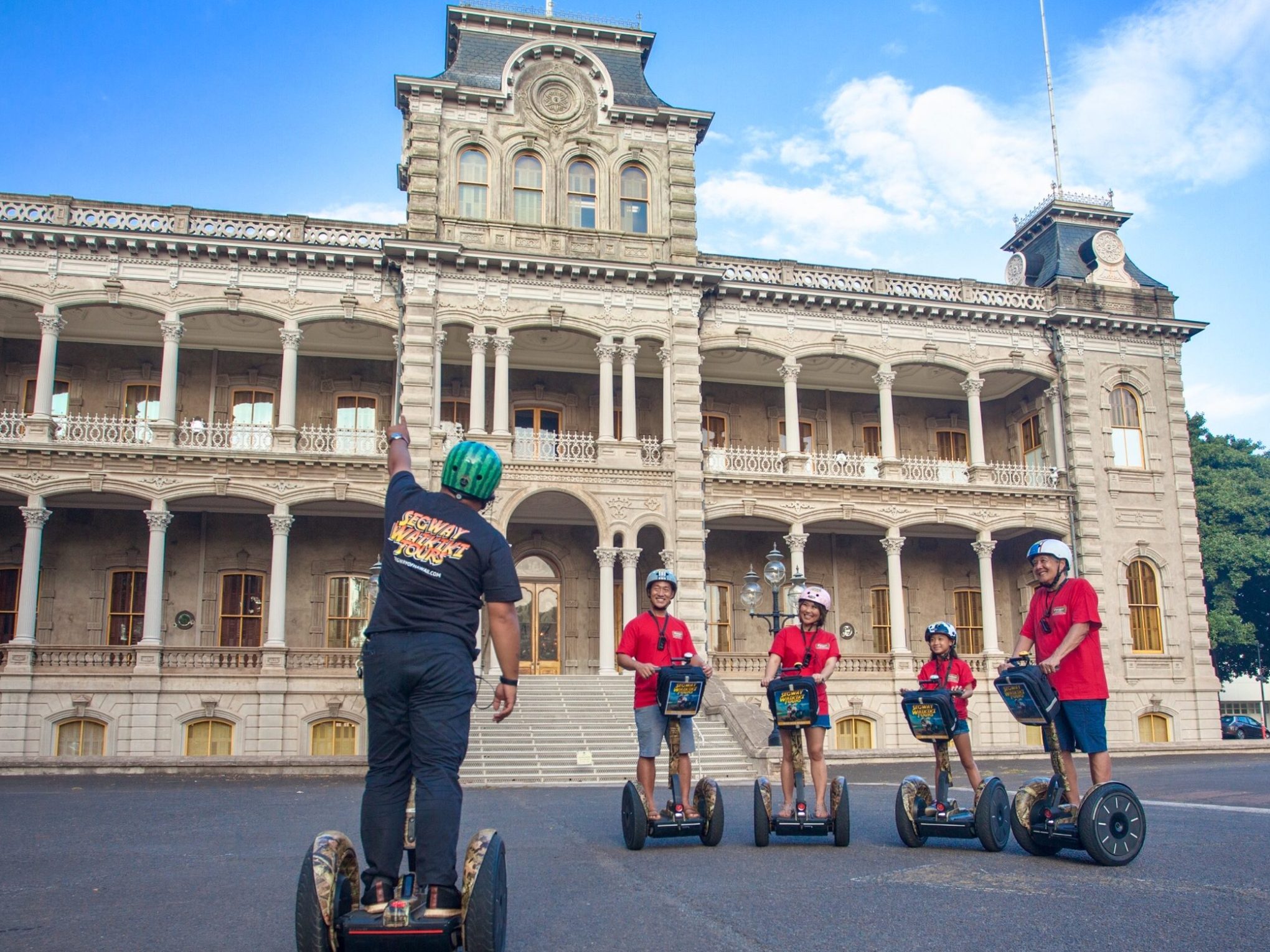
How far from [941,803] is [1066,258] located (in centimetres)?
2682

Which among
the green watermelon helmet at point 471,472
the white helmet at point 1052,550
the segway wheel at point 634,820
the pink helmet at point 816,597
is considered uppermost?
the green watermelon helmet at point 471,472

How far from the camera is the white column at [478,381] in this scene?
2508 centimetres

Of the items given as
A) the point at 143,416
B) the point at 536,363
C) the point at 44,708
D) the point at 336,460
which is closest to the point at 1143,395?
the point at 536,363

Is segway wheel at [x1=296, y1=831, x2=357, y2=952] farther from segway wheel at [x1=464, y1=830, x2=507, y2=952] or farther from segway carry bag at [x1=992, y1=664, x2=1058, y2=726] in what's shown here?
segway carry bag at [x1=992, y1=664, x2=1058, y2=726]

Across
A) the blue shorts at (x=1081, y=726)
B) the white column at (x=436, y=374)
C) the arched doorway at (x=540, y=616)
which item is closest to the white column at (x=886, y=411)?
the arched doorway at (x=540, y=616)

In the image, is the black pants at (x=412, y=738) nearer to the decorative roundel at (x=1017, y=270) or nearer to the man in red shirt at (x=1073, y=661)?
the man in red shirt at (x=1073, y=661)

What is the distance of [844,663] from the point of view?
27516mm

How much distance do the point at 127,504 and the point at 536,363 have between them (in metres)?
10.3

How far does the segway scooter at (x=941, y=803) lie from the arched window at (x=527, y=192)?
2060 cm

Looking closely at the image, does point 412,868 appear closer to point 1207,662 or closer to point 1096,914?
point 1096,914

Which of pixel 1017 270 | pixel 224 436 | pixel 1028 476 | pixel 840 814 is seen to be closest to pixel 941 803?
pixel 840 814

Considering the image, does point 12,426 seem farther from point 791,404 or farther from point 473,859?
point 473,859

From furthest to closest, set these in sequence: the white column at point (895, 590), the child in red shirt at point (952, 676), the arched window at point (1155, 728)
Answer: the arched window at point (1155, 728) < the white column at point (895, 590) < the child in red shirt at point (952, 676)

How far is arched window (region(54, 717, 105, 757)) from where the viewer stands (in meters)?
23.3
